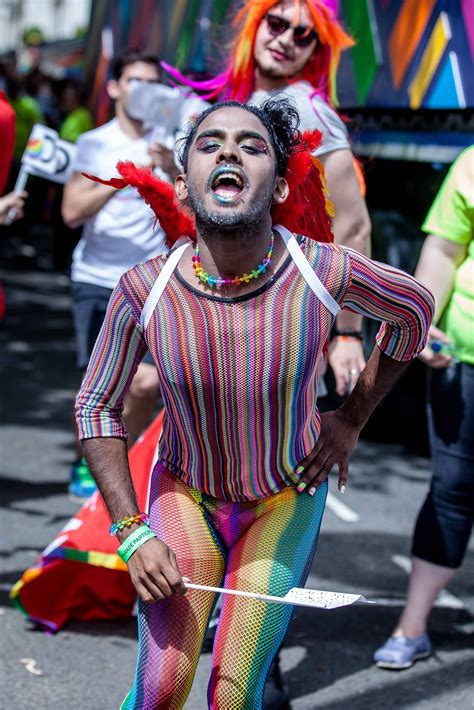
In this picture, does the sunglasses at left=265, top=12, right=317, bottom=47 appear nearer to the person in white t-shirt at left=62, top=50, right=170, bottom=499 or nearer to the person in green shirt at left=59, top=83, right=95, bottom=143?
the person in white t-shirt at left=62, top=50, right=170, bottom=499

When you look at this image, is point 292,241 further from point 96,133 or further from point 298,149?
point 96,133

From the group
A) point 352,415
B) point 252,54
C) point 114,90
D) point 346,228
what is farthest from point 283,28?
point 114,90

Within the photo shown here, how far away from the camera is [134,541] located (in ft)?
8.52

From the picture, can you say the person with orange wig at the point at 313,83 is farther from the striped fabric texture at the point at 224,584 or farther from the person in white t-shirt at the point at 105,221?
the person in white t-shirt at the point at 105,221

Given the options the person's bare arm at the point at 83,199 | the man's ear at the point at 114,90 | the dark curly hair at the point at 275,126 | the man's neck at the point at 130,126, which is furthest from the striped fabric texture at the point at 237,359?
the man's ear at the point at 114,90

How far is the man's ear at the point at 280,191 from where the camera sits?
2.77 metres

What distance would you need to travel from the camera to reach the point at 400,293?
9.03 ft

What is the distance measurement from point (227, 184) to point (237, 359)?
394 mm

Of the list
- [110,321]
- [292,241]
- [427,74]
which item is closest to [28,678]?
[110,321]

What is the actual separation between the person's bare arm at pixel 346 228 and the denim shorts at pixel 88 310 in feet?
6.04

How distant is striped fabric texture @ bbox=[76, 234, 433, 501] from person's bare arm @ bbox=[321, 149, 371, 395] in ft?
2.62

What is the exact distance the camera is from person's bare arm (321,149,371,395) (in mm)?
3605

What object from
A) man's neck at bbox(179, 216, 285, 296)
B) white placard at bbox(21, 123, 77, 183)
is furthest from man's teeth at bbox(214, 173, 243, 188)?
white placard at bbox(21, 123, 77, 183)

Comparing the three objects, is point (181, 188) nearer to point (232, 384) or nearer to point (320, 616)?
point (232, 384)
